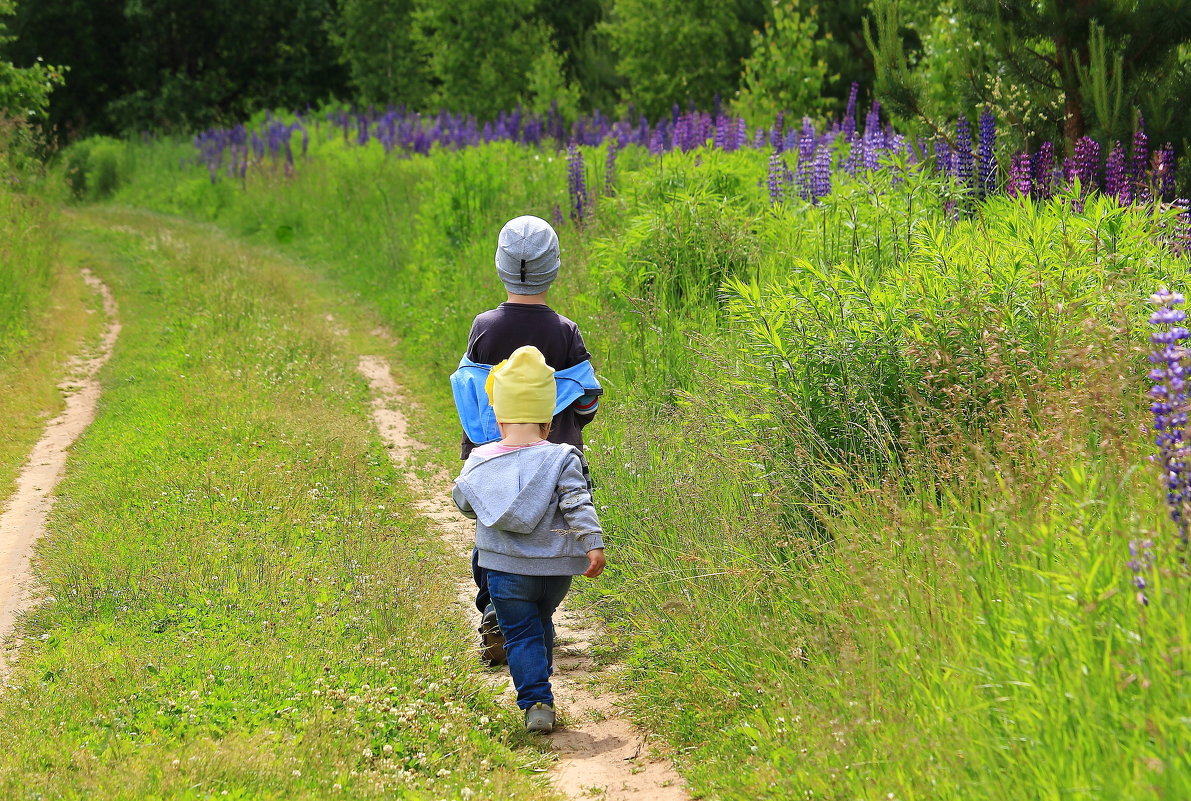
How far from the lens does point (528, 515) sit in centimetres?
469

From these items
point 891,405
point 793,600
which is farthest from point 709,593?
point 891,405

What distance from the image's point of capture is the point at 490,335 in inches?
205

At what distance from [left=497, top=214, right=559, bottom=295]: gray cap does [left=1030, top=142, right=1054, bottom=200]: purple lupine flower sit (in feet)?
14.3

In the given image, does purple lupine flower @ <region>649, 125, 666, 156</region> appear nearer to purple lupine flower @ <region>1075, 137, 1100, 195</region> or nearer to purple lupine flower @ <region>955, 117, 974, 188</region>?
purple lupine flower @ <region>955, 117, 974, 188</region>

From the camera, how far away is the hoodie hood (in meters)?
4.68

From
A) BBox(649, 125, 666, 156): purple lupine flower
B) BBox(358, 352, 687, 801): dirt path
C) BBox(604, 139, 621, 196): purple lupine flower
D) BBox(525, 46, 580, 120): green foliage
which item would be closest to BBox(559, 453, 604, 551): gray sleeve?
BBox(358, 352, 687, 801): dirt path

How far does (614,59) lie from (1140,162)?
21.5 metres

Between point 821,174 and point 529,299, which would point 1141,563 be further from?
point 821,174

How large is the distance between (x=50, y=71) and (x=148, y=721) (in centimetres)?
1518

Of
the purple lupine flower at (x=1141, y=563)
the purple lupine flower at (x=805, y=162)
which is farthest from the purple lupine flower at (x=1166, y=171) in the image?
the purple lupine flower at (x=1141, y=563)

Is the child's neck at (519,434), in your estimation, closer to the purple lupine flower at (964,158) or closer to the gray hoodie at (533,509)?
the gray hoodie at (533,509)

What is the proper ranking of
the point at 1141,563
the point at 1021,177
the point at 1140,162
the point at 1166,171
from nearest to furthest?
the point at 1141,563 → the point at 1166,171 → the point at 1140,162 → the point at 1021,177

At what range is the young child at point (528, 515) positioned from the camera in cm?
470

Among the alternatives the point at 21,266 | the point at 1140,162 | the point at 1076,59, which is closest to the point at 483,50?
the point at 21,266
